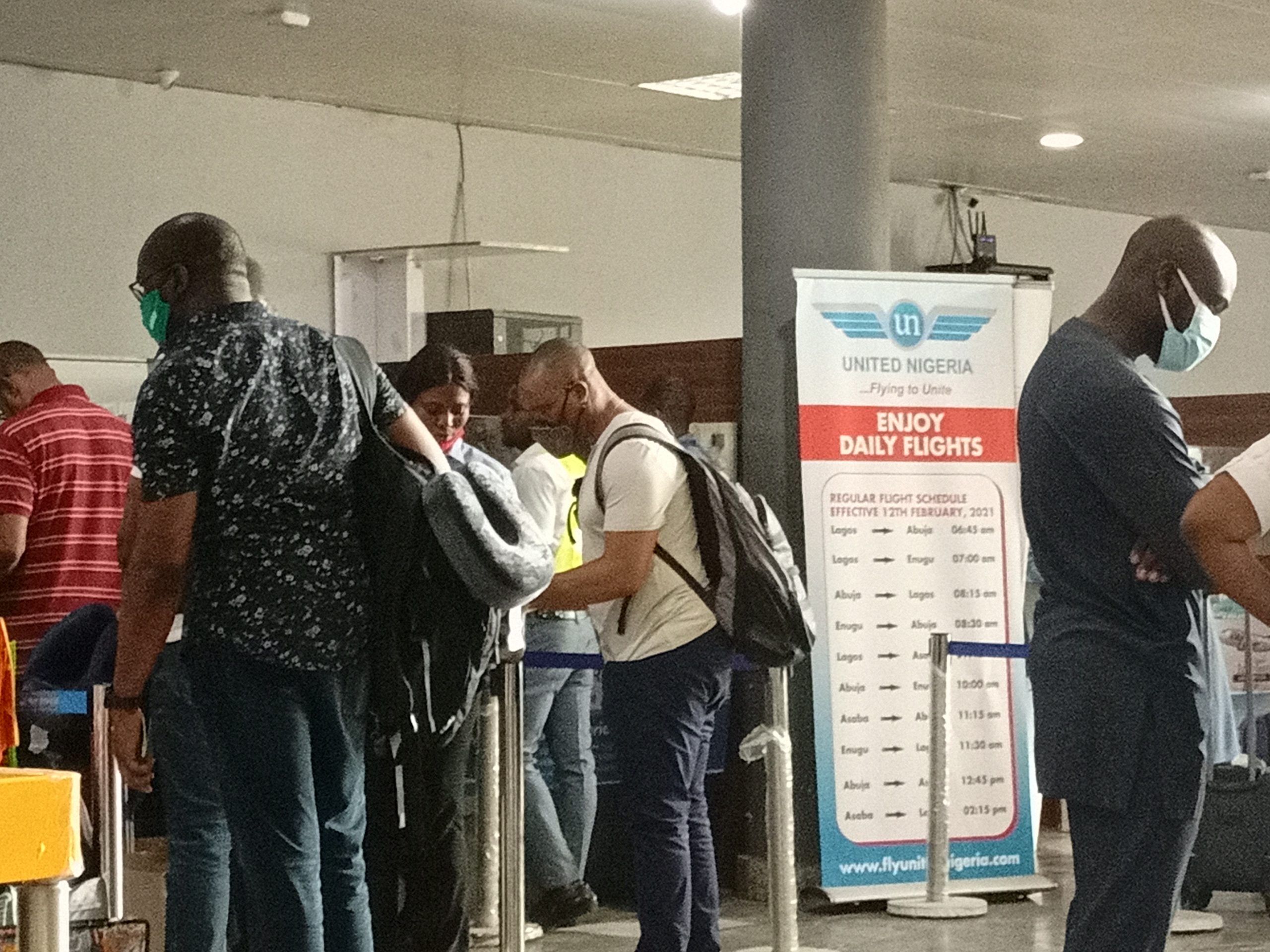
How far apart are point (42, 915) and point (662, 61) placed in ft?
23.4

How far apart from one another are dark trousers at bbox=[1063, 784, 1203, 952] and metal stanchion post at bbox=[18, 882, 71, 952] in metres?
1.59

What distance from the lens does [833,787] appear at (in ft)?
18.4

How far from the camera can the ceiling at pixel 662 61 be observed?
301 inches

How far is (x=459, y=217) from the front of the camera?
981cm

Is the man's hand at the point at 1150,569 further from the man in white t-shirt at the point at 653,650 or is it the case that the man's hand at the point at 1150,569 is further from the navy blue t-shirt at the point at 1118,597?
the man in white t-shirt at the point at 653,650

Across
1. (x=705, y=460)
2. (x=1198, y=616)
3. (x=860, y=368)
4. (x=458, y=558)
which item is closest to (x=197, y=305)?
(x=458, y=558)

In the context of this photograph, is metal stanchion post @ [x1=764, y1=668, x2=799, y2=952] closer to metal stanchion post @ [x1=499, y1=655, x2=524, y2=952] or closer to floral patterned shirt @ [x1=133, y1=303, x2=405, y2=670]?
metal stanchion post @ [x1=499, y1=655, x2=524, y2=952]

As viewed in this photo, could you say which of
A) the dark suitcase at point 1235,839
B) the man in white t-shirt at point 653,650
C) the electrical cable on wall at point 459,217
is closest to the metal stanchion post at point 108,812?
the man in white t-shirt at point 653,650

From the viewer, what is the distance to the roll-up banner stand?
5.63m

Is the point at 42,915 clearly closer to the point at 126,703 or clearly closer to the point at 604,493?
the point at 126,703

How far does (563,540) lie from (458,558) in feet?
7.53

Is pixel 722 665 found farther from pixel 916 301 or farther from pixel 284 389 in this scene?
pixel 916 301

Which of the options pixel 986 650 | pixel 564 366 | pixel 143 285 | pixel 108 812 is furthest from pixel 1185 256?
pixel 986 650

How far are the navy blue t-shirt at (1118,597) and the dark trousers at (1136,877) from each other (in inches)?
1.2
